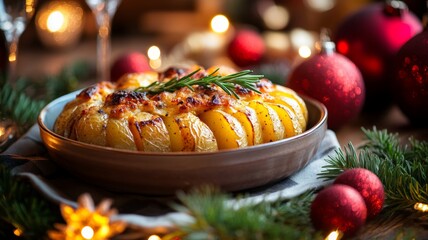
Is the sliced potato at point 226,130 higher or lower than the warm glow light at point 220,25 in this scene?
higher

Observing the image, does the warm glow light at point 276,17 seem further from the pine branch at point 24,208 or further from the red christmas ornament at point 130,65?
the pine branch at point 24,208

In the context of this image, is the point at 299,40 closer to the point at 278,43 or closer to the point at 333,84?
the point at 278,43

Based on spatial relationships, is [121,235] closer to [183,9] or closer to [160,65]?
[160,65]

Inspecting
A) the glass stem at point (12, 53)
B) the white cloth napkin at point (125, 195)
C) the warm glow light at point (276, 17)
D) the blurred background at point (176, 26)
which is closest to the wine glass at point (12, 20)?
the glass stem at point (12, 53)

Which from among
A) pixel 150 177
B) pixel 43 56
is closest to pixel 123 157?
pixel 150 177

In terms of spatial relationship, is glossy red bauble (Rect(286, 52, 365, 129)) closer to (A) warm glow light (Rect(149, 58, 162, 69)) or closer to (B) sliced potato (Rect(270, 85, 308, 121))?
(B) sliced potato (Rect(270, 85, 308, 121))

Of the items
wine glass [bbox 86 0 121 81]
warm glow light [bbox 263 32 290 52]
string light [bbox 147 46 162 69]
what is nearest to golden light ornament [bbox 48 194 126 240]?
wine glass [bbox 86 0 121 81]
